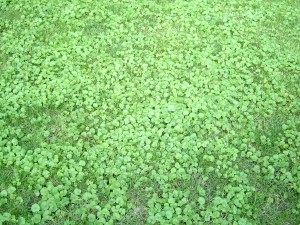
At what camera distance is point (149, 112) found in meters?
4.40

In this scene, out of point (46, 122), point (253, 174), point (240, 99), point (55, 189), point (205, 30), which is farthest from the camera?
point (205, 30)

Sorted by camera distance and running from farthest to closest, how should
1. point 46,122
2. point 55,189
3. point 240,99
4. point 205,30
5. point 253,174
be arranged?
point 205,30, point 240,99, point 46,122, point 253,174, point 55,189

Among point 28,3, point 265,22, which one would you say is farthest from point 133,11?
point 265,22

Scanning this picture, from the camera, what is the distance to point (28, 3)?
5.84m

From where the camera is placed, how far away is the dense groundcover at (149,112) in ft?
12.1

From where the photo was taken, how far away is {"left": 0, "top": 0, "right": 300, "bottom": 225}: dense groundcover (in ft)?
12.1

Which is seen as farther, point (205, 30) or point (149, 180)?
point (205, 30)

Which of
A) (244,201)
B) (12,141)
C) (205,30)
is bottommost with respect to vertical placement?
(244,201)

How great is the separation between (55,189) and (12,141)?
32.5 inches

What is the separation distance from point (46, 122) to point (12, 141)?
0.46 m

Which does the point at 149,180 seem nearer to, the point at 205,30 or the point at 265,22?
the point at 205,30

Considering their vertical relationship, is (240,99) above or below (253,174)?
above

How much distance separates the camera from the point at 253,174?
13.0 feet

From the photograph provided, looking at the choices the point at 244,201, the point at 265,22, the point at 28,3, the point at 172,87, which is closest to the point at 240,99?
the point at 172,87
